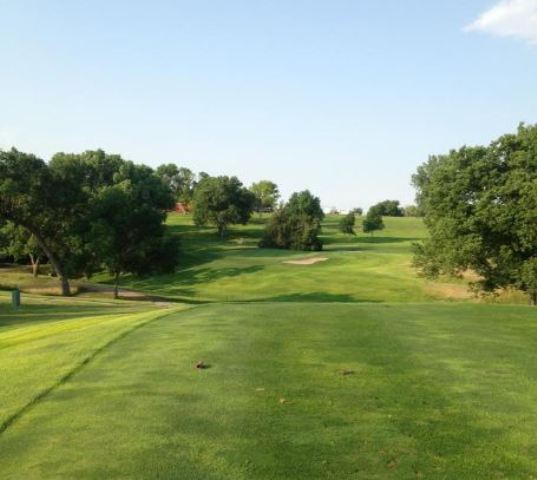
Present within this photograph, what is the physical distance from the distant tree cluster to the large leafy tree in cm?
2898

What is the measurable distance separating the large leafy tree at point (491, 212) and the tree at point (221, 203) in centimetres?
7160

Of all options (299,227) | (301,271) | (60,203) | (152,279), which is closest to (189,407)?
(60,203)

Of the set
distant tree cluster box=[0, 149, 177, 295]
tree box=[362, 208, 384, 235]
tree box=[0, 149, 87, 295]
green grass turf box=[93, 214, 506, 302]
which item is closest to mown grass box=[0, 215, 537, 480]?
green grass turf box=[93, 214, 506, 302]

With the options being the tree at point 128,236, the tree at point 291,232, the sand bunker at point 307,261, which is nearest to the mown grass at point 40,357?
the tree at point 128,236

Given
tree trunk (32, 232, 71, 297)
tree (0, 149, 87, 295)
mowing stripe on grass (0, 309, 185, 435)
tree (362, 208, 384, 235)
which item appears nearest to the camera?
mowing stripe on grass (0, 309, 185, 435)

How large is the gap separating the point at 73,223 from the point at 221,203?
5353 centimetres

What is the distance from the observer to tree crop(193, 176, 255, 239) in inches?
4313

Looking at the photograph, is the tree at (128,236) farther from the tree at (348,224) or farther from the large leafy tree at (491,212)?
the tree at (348,224)

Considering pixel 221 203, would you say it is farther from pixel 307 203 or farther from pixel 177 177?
pixel 177 177

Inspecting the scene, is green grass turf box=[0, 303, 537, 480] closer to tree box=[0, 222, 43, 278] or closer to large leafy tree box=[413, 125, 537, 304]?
large leafy tree box=[413, 125, 537, 304]

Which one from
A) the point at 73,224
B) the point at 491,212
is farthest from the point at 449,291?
the point at 73,224

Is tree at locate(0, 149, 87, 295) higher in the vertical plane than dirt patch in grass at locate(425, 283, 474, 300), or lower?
higher

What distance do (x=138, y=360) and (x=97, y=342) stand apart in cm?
244

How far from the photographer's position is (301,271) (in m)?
65.2
